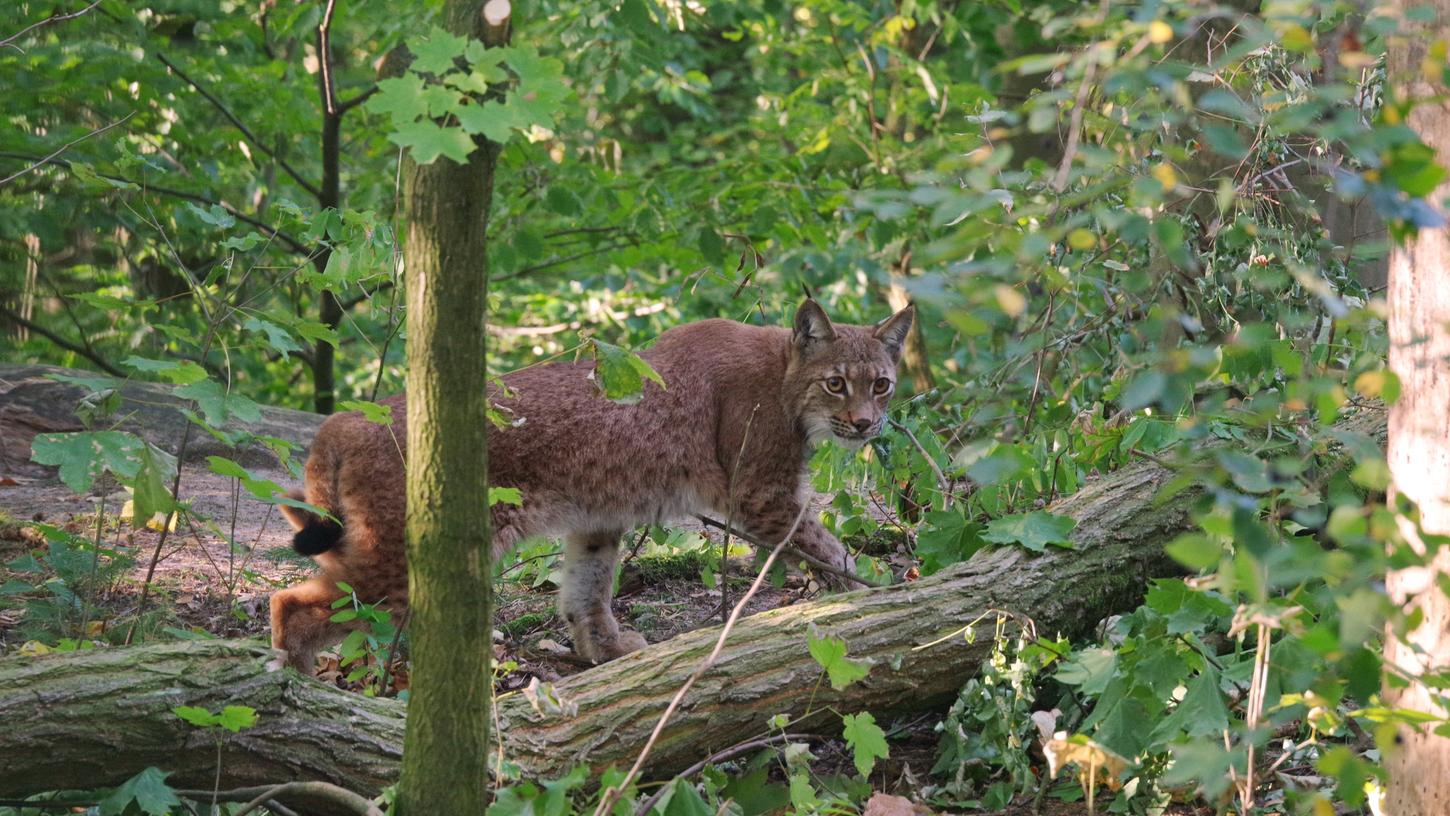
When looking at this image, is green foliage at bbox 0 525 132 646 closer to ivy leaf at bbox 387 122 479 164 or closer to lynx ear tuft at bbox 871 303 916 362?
ivy leaf at bbox 387 122 479 164

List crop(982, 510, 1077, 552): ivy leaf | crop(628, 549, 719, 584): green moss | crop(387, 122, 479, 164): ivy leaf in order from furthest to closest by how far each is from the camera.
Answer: crop(628, 549, 719, 584): green moss
crop(982, 510, 1077, 552): ivy leaf
crop(387, 122, 479, 164): ivy leaf

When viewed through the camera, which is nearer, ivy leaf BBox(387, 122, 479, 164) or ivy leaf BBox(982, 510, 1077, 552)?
ivy leaf BBox(387, 122, 479, 164)

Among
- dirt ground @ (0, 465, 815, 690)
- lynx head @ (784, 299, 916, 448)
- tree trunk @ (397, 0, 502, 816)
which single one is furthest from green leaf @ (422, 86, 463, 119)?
lynx head @ (784, 299, 916, 448)

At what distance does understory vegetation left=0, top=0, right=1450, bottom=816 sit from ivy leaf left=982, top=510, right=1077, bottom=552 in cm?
1

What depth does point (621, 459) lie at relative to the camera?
5137 millimetres

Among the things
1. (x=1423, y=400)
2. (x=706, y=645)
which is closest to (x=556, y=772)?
(x=706, y=645)

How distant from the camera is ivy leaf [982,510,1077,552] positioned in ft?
13.2

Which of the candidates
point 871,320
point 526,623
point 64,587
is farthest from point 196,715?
point 871,320

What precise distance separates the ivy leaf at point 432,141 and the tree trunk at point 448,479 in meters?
0.17

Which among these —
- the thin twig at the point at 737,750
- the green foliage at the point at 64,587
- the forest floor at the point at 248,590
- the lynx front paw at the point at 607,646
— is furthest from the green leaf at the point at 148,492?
the lynx front paw at the point at 607,646

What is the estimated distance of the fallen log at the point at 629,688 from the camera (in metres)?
2.79

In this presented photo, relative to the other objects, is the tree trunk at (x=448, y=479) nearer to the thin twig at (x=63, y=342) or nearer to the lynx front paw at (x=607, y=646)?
the lynx front paw at (x=607, y=646)

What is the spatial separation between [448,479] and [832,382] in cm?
345

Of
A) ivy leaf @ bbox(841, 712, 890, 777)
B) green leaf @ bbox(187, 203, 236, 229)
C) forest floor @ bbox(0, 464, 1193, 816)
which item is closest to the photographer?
ivy leaf @ bbox(841, 712, 890, 777)
